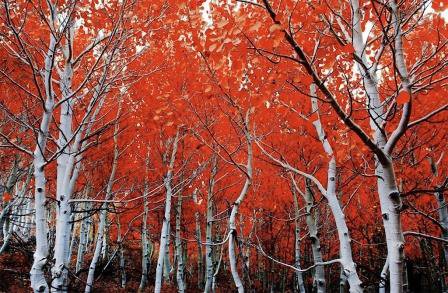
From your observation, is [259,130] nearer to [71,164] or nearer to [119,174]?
[71,164]

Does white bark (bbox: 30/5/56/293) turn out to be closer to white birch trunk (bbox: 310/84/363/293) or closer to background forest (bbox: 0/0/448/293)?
background forest (bbox: 0/0/448/293)

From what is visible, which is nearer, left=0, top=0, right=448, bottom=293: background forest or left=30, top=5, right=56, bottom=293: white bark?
left=0, top=0, right=448, bottom=293: background forest

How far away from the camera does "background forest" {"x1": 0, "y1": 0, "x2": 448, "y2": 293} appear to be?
326 cm

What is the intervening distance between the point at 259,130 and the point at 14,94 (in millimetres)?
7650

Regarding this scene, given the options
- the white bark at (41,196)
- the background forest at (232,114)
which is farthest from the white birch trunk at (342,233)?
the white bark at (41,196)

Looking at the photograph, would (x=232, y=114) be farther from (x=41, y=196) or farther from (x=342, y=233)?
(x=41, y=196)

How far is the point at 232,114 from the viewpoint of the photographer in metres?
9.09

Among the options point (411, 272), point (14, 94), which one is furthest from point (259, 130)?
point (411, 272)

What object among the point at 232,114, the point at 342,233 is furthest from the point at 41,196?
the point at 232,114

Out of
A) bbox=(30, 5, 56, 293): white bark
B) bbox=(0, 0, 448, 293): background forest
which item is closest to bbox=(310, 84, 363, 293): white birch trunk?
bbox=(0, 0, 448, 293): background forest

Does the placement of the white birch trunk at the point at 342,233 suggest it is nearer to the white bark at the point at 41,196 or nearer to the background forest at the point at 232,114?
the background forest at the point at 232,114

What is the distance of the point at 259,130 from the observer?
1066 centimetres

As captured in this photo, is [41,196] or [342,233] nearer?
[41,196]

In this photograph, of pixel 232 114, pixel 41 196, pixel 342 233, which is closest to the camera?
pixel 41 196
